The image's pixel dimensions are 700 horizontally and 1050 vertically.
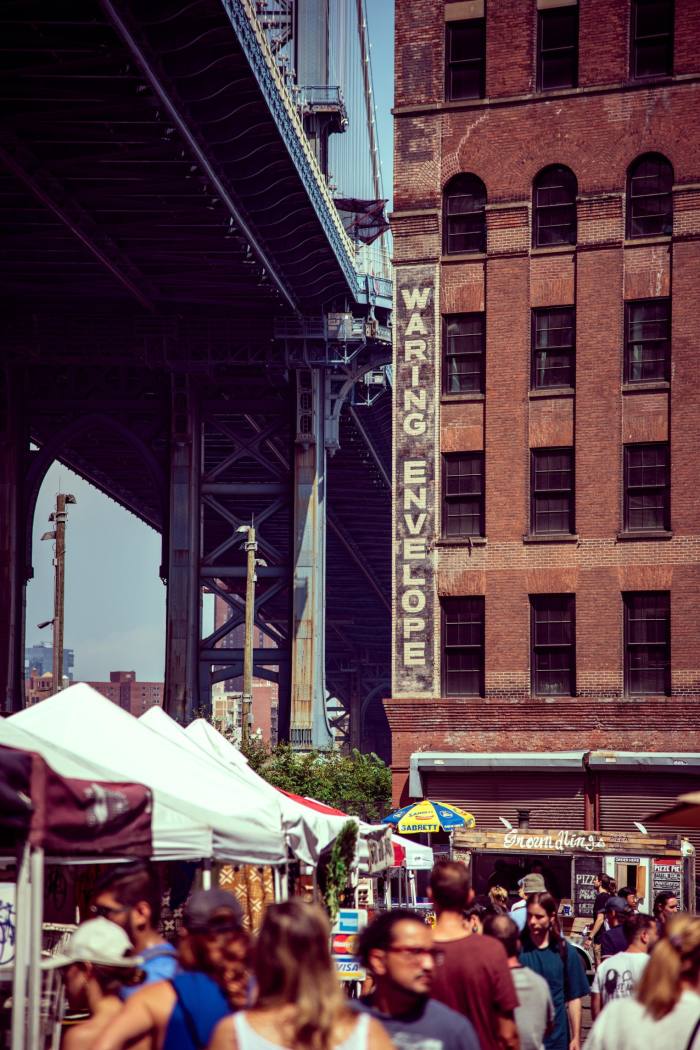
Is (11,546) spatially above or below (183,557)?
above

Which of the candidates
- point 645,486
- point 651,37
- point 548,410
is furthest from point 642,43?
point 645,486

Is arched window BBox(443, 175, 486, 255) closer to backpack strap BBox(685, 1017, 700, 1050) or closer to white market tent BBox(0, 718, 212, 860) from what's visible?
white market tent BBox(0, 718, 212, 860)

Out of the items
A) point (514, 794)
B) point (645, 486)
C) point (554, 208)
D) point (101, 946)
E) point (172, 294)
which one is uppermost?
point (172, 294)

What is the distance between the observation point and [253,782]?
17.8 m

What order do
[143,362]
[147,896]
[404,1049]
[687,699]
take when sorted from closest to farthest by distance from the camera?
[404,1049] < [147,896] < [687,699] < [143,362]

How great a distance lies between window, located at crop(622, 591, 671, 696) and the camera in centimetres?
4194

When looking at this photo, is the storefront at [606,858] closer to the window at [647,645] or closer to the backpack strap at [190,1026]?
the window at [647,645]

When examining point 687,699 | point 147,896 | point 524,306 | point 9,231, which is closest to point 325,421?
point 9,231

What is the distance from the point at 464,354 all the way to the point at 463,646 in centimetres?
687

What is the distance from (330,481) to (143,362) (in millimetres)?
26108

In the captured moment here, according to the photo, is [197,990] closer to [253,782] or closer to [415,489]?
[253,782]

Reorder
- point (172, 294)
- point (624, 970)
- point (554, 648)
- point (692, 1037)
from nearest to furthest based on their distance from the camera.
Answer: point (692, 1037), point (624, 970), point (554, 648), point (172, 294)

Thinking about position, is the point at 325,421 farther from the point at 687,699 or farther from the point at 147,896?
the point at 147,896

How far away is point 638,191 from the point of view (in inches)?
1715
